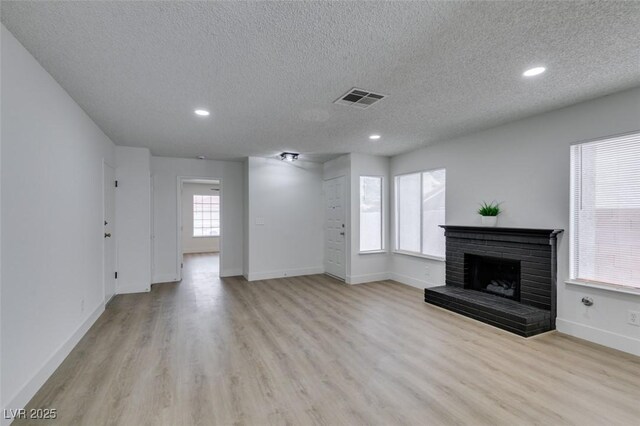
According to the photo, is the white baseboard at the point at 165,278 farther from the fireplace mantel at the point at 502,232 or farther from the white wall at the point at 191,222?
the fireplace mantel at the point at 502,232

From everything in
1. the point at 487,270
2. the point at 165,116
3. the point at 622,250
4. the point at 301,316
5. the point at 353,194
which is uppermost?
the point at 165,116

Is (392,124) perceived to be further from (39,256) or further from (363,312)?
(39,256)

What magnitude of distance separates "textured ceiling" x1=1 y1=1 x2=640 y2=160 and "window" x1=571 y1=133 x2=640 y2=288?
0.62 metres

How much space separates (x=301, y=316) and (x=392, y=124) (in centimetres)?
286

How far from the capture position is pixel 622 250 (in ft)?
9.71

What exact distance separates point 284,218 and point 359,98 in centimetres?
375

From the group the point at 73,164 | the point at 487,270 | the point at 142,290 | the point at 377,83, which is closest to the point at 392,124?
the point at 377,83

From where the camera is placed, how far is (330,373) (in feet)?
8.23

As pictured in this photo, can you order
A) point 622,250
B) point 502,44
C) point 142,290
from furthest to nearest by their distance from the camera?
point 142,290 → point 622,250 → point 502,44

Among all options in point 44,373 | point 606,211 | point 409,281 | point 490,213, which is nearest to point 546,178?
point 606,211

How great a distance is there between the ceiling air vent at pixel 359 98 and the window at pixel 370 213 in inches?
107

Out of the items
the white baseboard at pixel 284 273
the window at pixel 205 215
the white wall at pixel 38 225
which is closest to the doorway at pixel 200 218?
the window at pixel 205 215

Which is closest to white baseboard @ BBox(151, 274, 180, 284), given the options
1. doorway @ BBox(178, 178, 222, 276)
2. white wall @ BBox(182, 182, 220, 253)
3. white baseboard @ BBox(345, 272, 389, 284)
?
white baseboard @ BBox(345, 272, 389, 284)

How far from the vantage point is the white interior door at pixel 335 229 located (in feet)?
19.6
